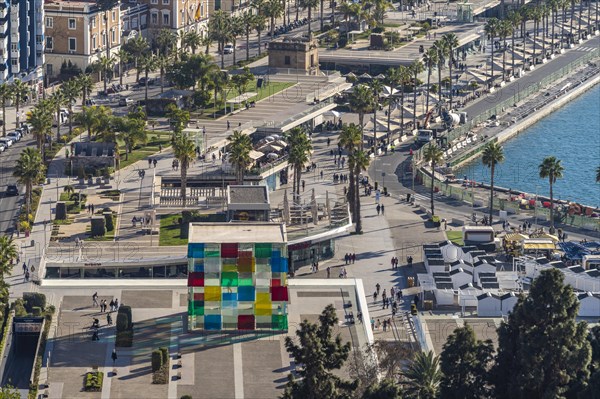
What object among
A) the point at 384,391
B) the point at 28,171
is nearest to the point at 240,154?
the point at 28,171

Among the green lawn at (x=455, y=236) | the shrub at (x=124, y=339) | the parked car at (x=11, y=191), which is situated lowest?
the green lawn at (x=455, y=236)

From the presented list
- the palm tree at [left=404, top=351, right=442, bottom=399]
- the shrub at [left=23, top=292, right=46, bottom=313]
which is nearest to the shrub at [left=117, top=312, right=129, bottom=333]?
the shrub at [left=23, top=292, right=46, bottom=313]

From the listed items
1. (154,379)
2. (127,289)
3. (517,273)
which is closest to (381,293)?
(517,273)

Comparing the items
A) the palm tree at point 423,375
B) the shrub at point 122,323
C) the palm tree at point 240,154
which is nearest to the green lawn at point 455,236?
the palm tree at point 240,154

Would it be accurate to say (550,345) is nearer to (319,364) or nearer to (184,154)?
(319,364)

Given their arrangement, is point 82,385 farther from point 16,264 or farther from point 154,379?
point 16,264

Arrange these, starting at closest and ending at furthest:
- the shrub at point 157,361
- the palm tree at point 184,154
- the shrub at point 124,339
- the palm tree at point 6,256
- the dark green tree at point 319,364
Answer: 1. the dark green tree at point 319,364
2. the shrub at point 157,361
3. the shrub at point 124,339
4. the palm tree at point 6,256
5. the palm tree at point 184,154

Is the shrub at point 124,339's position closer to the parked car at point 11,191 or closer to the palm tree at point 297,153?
the palm tree at point 297,153
